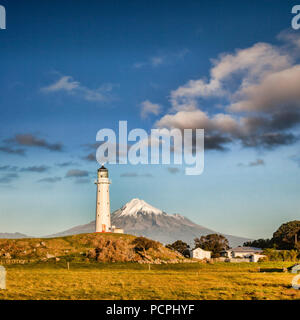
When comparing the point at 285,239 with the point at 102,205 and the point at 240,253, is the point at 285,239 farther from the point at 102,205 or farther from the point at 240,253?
the point at 102,205

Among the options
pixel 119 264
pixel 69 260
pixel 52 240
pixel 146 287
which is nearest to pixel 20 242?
pixel 52 240

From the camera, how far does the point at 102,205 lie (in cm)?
10500

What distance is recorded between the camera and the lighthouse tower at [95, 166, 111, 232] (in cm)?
10481

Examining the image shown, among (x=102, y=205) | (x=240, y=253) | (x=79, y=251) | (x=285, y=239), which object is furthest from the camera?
(x=285, y=239)

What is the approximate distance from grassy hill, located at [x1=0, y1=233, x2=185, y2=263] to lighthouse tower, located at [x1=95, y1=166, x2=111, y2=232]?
14.3m

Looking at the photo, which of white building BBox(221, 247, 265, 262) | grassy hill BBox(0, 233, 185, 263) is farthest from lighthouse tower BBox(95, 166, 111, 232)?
white building BBox(221, 247, 265, 262)

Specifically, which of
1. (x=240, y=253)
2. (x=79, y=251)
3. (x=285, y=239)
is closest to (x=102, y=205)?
(x=79, y=251)

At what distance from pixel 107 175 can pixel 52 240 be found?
25441 mm

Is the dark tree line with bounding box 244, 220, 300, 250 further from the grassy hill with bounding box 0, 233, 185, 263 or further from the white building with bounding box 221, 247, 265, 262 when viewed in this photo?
the grassy hill with bounding box 0, 233, 185, 263

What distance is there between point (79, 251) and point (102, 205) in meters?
24.7

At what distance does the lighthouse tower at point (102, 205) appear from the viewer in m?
105

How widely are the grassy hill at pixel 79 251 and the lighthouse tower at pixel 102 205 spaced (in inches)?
565
